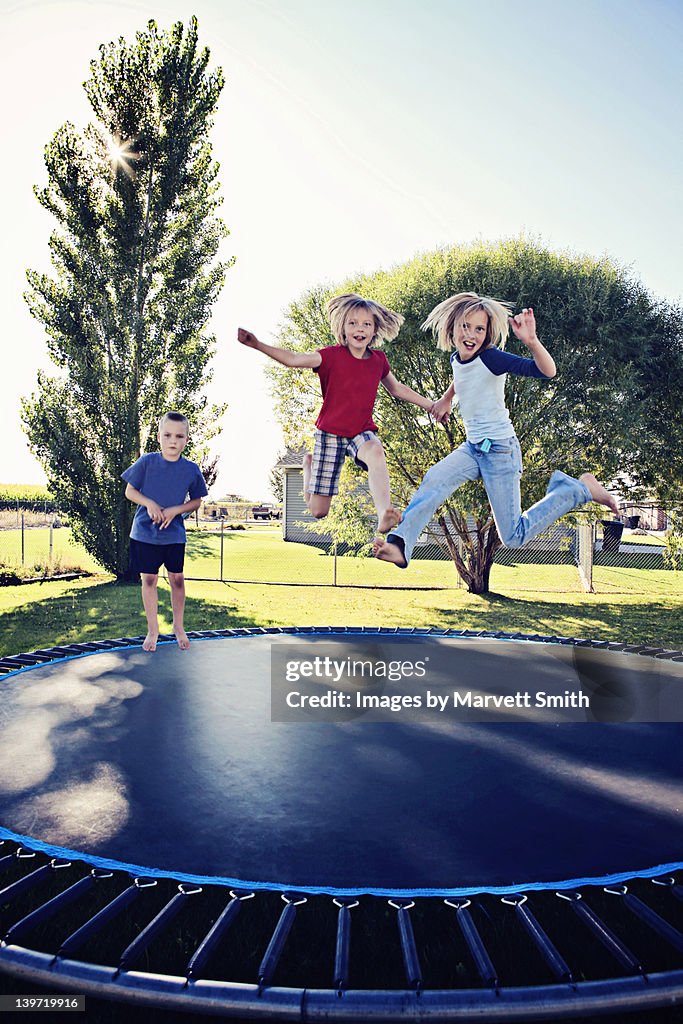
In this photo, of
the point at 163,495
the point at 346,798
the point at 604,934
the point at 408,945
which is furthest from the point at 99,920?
the point at 163,495

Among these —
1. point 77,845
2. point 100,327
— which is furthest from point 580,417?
point 77,845

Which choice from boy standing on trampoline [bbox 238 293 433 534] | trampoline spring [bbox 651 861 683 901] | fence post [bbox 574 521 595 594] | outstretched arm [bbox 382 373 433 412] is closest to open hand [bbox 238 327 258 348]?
boy standing on trampoline [bbox 238 293 433 534]

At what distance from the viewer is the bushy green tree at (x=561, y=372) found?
357 inches

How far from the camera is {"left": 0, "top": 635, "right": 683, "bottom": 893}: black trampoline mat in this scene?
2.42 metres

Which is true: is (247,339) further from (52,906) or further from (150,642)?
(150,642)

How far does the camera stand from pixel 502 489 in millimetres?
3074

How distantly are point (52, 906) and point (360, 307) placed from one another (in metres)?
2.42

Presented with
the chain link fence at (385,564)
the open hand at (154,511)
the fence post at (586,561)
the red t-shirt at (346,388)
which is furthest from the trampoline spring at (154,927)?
the fence post at (586,561)

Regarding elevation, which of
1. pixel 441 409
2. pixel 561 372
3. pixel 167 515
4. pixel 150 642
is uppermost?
pixel 561 372

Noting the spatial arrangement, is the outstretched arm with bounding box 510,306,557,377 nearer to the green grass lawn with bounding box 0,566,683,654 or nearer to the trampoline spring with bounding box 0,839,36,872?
the trampoline spring with bounding box 0,839,36,872

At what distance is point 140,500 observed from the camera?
440cm

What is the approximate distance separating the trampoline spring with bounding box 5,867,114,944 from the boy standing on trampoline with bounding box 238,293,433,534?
157cm

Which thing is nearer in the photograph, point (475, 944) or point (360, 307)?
point (475, 944)

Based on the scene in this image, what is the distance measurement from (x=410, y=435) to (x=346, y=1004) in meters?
8.24
